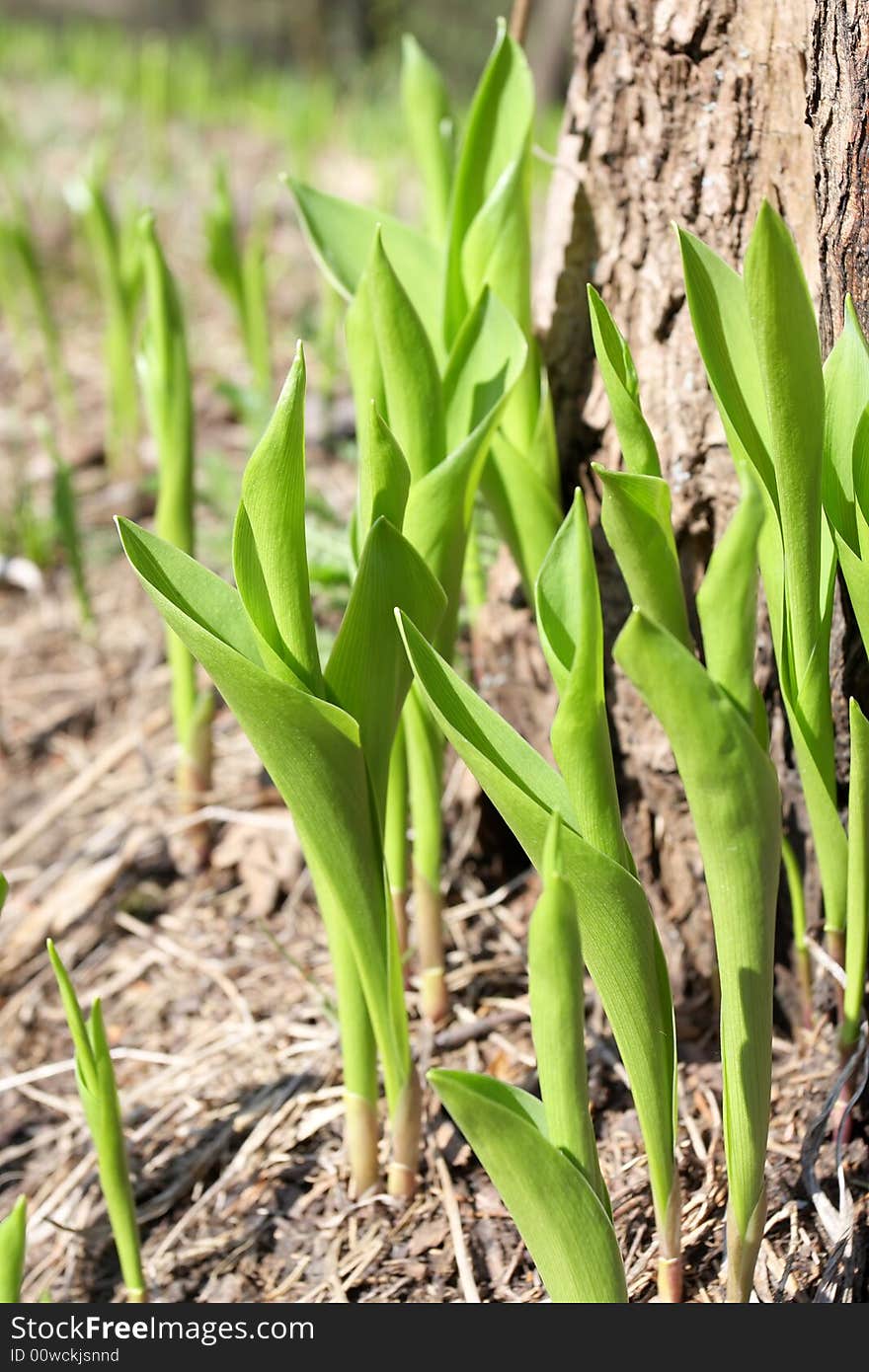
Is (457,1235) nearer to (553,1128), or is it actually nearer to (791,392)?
(553,1128)

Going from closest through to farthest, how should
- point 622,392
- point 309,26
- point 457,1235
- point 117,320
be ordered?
point 622,392 → point 457,1235 → point 117,320 → point 309,26

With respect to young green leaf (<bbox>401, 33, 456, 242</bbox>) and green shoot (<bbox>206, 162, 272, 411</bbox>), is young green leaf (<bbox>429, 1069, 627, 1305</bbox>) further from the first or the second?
green shoot (<bbox>206, 162, 272, 411</bbox>)

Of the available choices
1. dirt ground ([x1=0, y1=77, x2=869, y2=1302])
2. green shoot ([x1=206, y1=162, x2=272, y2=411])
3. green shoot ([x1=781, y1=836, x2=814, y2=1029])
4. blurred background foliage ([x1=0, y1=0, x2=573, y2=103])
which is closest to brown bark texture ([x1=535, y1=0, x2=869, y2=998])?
green shoot ([x1=781, y1=836, x2=814, y2=1029])

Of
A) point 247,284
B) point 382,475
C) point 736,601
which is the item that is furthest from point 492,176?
point 247,284

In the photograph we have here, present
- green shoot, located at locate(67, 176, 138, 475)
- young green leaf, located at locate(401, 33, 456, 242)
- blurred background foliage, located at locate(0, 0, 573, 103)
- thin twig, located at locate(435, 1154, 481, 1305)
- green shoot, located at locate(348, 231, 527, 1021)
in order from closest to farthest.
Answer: green shoot, located at locate(348, 231, 527, 1021) < thin twig, located at locate(435, 1154, 481, 1305) < young green leaf, located at locate(401, 33, 456, 242) < green shoot, located at locate(67, 176, 138, 475) < blurred background foliage, located at locate(0, 0, 573, 103)

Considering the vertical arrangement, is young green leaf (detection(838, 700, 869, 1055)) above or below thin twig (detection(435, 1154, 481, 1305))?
above

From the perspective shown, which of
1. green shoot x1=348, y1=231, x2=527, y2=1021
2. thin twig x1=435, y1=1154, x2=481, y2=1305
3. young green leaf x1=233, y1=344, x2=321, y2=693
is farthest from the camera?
thin twig x1=435, y1=1154, x2=481, y2=1305

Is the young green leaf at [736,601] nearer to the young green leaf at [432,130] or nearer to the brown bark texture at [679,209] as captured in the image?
the brown bark texture at [679,209]

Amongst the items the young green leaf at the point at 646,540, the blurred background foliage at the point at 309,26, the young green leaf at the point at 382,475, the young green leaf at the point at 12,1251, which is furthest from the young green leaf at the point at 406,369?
the blurred background foliage at the point at 309,26
